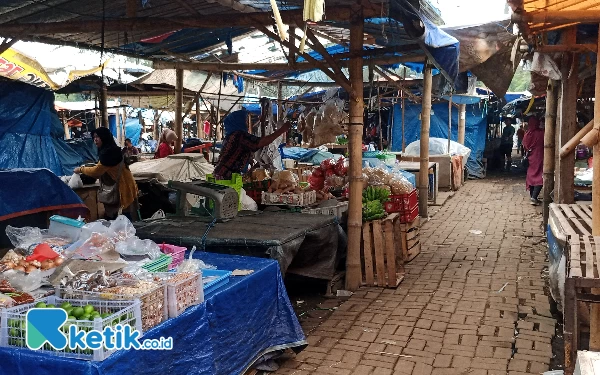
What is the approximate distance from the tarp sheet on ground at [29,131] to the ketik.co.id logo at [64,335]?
872 centimetres

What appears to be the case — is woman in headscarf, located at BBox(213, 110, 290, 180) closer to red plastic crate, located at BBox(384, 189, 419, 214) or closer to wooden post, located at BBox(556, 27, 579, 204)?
red plastic crate, located at BBox(384, 189, 419, 214)

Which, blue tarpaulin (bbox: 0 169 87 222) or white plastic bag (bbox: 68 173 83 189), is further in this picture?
white plastic bag (bbox: 68 173 83 189)

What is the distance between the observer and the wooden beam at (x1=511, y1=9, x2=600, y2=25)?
393 centimetres

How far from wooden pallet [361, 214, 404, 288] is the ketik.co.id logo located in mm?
4107

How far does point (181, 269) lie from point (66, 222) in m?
1.23

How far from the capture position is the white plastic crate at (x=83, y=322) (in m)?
2.38

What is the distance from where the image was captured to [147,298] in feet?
9.00

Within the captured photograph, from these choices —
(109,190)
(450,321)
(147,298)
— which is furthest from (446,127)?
(147,298)

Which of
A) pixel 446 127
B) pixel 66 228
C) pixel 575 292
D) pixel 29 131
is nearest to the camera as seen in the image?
pixel 575 292

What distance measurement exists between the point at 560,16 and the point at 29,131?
390 inches

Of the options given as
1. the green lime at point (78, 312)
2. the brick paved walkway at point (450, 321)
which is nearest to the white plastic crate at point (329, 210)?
the brick paved walkway at point (450, 321)

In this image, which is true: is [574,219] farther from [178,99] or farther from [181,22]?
[178,99]

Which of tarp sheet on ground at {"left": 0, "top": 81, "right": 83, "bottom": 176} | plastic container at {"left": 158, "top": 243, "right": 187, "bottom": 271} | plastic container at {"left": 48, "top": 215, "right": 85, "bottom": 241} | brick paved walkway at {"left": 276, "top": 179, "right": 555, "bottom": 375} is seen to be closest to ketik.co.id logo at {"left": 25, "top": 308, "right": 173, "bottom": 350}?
plastic container at {"left": 158, "top": 243, "right": 187, "bottom": 271}

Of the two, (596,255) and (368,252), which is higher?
(596,255)
